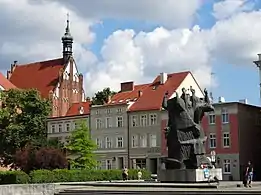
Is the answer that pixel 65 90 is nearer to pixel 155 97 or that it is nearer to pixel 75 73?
pixel 75 73

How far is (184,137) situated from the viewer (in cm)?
3616

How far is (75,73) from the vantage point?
108 meters

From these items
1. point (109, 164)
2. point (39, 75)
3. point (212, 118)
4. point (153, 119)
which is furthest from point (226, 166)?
point (39, 75)

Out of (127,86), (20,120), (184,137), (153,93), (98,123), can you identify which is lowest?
(184,137)

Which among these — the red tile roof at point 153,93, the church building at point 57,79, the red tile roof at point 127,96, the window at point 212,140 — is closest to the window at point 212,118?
the window at point 212,140

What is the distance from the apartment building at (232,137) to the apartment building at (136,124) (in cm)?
820

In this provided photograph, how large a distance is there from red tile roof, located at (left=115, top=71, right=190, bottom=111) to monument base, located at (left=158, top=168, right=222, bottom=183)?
37.3 m

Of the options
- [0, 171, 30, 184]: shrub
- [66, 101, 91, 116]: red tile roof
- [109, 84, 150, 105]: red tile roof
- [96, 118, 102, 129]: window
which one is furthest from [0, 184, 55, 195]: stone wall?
[66, 101, 91, 116]: red tile roof

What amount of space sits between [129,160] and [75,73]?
3718cm

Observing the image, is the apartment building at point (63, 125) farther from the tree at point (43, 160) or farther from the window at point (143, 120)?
the tree at point (43, 160)

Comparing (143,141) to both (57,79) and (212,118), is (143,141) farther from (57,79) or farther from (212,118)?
(57,79)

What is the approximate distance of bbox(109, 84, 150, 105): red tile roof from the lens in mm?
79175

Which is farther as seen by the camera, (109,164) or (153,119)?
(109,164)

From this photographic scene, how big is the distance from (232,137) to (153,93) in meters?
15.9
